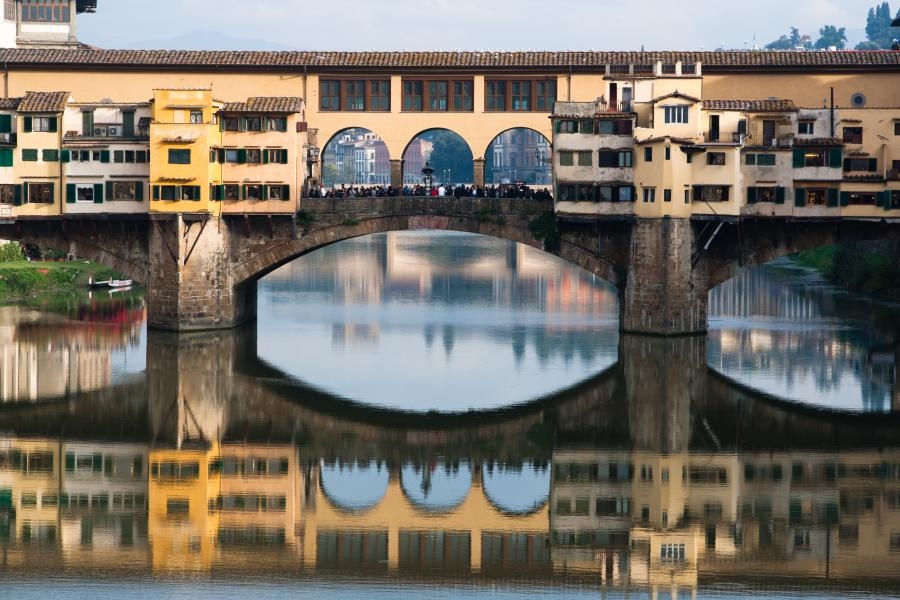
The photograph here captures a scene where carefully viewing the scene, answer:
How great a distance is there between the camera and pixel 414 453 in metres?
47.6

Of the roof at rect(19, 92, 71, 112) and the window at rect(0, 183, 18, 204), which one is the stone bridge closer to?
the window at rect(0, 183, 18, 204)

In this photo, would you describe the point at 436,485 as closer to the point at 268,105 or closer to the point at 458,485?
the point at 458,485

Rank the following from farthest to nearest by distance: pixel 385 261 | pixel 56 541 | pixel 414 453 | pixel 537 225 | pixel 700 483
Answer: pixel 385 261, pixel 537 225, pixel 414 453, pixel 700 483, pixel 56 541

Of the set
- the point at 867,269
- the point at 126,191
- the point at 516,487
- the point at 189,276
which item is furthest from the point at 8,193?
the point at 867,269

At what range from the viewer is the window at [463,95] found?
235 ft

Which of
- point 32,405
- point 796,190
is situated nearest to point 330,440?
point 32,405

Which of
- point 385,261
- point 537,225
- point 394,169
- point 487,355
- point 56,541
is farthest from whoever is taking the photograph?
point 385,261

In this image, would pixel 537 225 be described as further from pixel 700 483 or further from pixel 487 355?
pixel 700 483

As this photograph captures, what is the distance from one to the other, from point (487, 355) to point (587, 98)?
14.8 metres

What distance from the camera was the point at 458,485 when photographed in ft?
143

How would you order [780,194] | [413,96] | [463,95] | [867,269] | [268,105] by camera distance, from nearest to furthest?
[780,194] < [268,105] < [463,95] < [413,96] < [867,269]

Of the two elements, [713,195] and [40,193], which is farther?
[40,193]

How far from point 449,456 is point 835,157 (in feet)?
87.2

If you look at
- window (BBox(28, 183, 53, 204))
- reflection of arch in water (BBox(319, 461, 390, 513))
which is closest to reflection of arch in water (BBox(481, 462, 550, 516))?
reflection of arch in water (BBox(319, 461, 390, 513))
